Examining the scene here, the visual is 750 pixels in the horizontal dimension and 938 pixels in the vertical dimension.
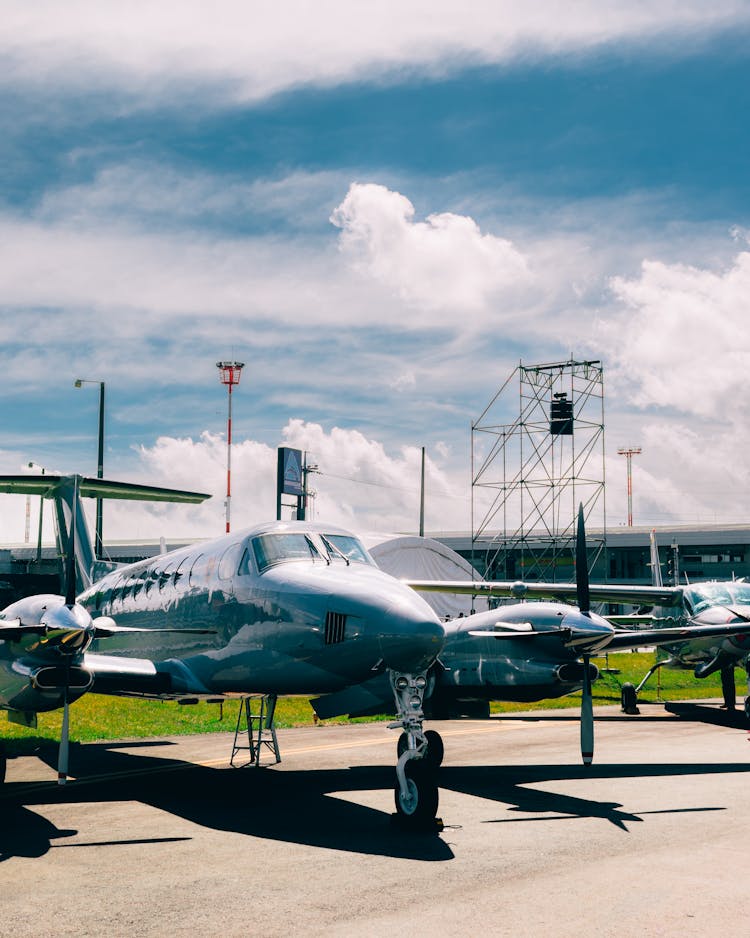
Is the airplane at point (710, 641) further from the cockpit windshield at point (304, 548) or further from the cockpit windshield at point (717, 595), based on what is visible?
the cockpit windshield at point (304, 548)

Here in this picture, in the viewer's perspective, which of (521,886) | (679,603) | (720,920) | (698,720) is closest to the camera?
(720,920)

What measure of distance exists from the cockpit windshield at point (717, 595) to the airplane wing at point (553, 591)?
0.88 metres

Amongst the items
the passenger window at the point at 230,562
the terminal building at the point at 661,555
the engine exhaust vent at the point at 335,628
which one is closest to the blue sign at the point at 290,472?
the terminal building at the point at 661,555

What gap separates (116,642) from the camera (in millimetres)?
19188

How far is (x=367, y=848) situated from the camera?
10836 millimetres

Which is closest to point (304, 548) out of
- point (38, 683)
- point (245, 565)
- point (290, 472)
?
point (245, 565)

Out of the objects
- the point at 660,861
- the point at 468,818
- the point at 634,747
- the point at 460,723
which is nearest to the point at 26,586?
the point at 460,723

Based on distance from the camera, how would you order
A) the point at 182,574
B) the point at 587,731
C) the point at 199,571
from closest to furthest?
the point at 587,731 → the point at 199,571 → the point at 182,574

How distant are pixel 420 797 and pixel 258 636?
3.49 meters

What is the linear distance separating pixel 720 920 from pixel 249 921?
13.0 feet

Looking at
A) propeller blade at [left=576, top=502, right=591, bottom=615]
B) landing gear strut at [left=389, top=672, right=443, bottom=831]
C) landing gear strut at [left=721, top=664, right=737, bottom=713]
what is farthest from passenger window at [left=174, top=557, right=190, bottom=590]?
landing gear strut at [left=721, top=664, right=737, bottom=713]

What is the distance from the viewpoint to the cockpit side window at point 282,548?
46.8 ft

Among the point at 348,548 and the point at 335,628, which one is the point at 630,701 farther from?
the point at 335,628

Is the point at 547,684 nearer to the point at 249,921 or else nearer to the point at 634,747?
the point at 634,747
